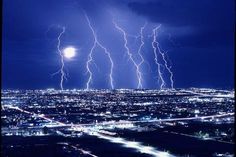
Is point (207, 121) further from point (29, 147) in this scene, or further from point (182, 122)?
point (29, 147)

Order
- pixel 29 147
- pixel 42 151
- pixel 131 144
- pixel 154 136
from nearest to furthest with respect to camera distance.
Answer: pixel 42 151, pixel 29 147, pixel 131 144, pixel 154 136

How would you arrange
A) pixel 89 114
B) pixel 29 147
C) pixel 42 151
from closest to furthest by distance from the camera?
pixel 42 151, pixel 29 147, pixel 89 114

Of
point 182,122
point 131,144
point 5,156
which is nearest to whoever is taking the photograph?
point 5,156

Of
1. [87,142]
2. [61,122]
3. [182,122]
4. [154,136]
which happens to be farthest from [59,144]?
[182,122]

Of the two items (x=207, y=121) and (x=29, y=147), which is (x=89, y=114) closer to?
(x=207, y=121)

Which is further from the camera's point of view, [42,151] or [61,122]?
[61,122]

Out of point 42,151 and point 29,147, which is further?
point 29,147

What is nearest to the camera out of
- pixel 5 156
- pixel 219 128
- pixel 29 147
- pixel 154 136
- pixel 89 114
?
pixel 5 156

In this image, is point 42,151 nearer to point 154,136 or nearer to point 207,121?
point 154,136

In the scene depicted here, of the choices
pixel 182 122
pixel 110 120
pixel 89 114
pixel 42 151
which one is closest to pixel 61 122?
pixel 110 120
